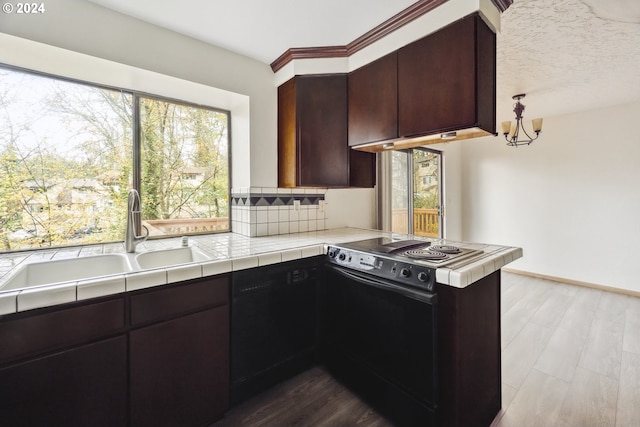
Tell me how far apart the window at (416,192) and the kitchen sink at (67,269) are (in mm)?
2972

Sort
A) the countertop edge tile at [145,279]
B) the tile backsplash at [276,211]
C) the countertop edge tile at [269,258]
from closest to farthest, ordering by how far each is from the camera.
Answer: the countertop edge tile at [145,279] → the countertop edge tile at [269,258] → the tile backsplash at [276,211]

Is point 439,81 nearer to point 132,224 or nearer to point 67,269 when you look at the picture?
point 132,224

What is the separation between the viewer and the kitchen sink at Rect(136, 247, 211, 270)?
173cm

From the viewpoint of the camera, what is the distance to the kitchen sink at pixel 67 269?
1.40 meters

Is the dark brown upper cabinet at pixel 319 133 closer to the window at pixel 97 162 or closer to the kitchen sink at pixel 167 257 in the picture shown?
the window at pixel 97 162

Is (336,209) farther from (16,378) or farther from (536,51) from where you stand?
(16,378)

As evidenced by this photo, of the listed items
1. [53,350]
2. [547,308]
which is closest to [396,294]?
[53,350]

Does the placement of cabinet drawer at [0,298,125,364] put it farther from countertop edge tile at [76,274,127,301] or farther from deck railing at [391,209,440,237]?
deck railing at [391,209,440,237]

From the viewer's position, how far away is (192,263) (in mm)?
1408

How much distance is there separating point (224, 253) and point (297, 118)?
125 centimetres

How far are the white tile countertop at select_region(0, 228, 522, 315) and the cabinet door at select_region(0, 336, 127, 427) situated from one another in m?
0.24

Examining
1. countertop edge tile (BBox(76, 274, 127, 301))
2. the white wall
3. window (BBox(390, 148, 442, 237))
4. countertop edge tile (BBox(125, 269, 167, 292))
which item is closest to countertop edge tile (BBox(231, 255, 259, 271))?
countertop edge tile (BBox(125, 269, 167, 292))

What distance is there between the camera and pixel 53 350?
107 cm

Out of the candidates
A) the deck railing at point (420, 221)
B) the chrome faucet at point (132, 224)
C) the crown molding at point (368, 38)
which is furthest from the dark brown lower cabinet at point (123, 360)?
the deck railing at point (420, 221)
